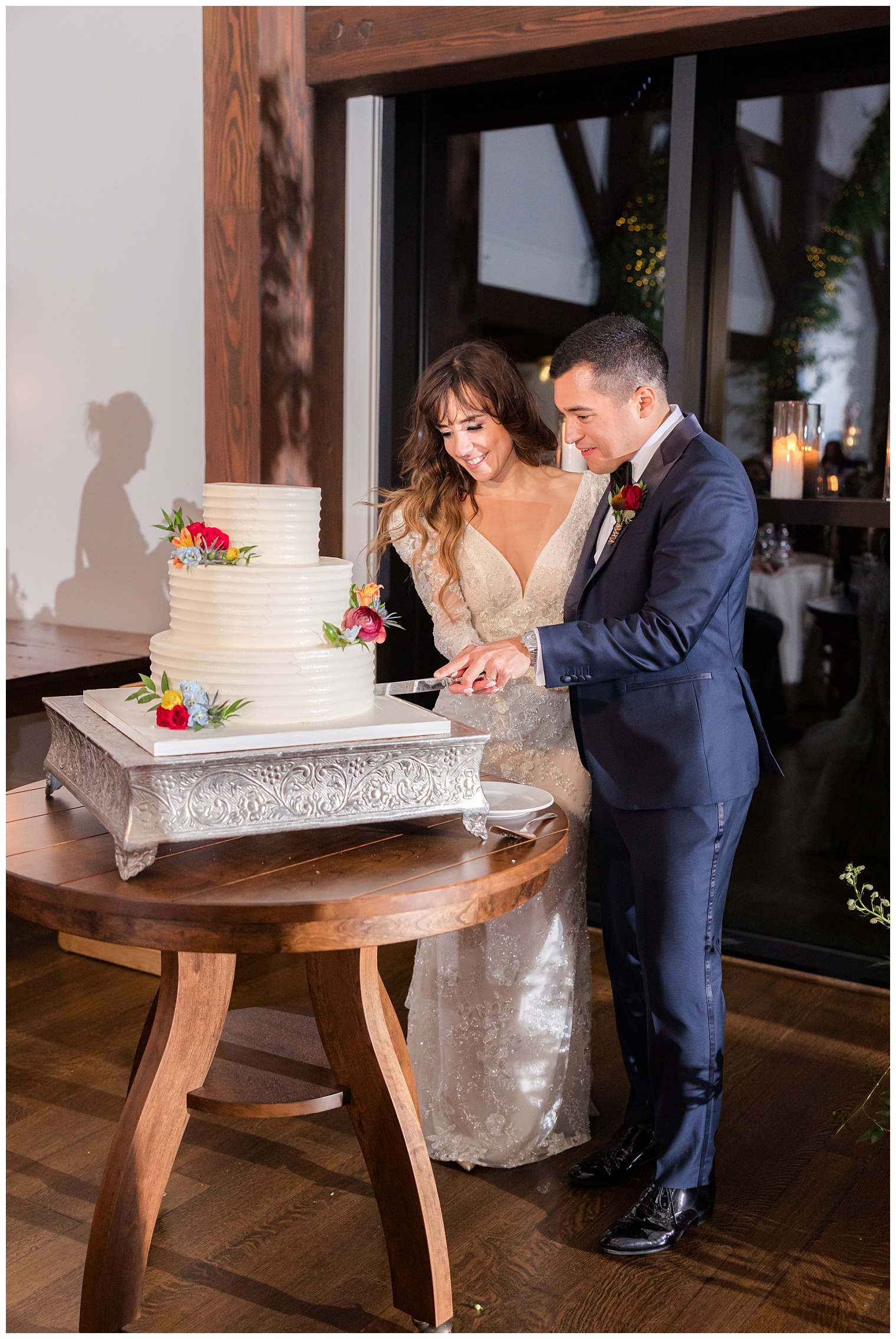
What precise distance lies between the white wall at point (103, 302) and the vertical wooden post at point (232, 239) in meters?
0.15

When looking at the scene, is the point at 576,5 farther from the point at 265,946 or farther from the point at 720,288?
the point at 265,946

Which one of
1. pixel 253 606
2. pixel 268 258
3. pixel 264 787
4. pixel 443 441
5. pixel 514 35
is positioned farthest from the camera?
pixel 268 258

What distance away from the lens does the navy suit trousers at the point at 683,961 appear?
2215 millimetres

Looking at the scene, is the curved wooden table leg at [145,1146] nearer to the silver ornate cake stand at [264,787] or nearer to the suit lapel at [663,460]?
the silver ornate cake stand at [264,787]

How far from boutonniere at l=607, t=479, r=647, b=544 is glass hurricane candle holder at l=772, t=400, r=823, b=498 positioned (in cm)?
140

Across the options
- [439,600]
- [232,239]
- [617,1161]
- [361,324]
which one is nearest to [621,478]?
[439,600]

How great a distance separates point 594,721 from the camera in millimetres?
2322

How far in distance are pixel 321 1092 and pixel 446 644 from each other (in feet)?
3.37

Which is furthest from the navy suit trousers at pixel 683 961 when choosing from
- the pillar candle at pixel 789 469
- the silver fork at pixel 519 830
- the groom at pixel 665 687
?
the pillar candle at pixel 789 469

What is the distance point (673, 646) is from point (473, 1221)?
46.8 inches

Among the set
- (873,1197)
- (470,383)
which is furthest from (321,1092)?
(470,383)

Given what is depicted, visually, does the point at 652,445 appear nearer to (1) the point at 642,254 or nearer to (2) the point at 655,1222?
(2) the point at 655,1222

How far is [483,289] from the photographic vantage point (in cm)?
414

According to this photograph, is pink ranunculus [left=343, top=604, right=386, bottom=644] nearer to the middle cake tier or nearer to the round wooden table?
the middle cake tier
